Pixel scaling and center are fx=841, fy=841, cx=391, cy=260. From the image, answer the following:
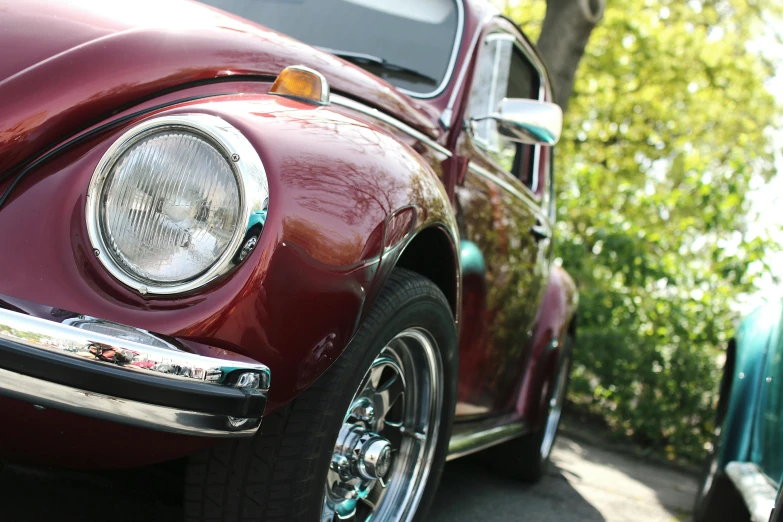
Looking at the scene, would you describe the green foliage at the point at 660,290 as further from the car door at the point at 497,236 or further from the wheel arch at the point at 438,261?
the wheel arch at the point at 438,261

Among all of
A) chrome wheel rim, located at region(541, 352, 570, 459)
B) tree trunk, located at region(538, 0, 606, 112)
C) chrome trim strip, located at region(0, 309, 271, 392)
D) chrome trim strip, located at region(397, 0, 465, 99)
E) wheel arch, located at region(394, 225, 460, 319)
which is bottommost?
chrome wheel rim, located at region(541, 352, 570, 459)

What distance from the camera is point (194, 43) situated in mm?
1947

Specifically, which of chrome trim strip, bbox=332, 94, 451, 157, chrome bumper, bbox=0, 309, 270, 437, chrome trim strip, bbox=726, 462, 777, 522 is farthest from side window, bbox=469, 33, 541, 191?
chrome bumper, bbox=0, 309, 270, 437

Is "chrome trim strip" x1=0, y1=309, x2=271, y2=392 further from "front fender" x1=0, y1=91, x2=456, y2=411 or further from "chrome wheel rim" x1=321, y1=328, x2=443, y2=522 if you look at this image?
"chrome wheel rim" x1=321, y1=328, x2=443, y2=522

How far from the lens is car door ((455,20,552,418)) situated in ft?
9.36

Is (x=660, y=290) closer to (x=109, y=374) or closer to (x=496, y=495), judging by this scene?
(x=496, y=495)

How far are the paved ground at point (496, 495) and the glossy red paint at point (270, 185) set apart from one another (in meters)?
0.68

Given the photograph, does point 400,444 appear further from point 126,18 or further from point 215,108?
point 126,18

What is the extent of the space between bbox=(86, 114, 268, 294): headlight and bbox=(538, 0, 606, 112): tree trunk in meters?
6.06

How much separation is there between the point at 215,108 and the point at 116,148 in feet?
0.71

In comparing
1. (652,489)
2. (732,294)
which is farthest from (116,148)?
(732,294)

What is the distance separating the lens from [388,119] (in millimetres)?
2363

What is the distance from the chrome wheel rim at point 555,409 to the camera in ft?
14.1

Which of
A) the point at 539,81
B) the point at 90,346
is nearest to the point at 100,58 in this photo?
the point at 90,346
